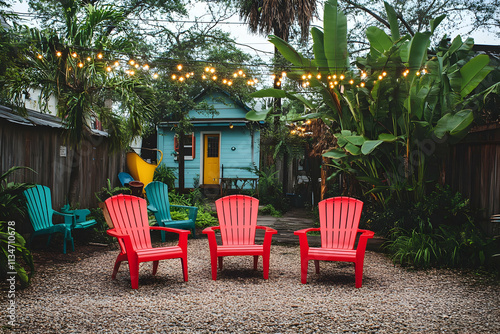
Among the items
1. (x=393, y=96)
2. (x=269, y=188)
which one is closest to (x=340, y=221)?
(x=393, y=96)

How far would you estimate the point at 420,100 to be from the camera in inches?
215

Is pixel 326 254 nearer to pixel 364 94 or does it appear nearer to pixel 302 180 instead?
pixel 364 94

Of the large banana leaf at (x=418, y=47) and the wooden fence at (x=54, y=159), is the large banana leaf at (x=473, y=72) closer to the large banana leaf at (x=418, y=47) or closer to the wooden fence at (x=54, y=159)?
the large banana leaf at (x=418, y=47)

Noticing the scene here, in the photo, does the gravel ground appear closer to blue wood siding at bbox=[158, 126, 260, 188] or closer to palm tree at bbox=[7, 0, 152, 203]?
palm tree at bbox=[7, 0, 152, 203]

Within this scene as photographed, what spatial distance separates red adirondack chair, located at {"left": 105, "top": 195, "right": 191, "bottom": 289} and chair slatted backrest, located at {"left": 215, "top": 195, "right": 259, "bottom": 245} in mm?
723

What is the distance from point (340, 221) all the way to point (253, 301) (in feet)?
5.99

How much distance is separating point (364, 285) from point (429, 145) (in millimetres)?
2737

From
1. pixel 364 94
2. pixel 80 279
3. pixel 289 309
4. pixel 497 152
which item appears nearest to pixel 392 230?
pixel 497 152

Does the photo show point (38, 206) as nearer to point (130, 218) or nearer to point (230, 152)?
point (130, 218)

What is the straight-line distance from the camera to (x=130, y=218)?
471 centimetres

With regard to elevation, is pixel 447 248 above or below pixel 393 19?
below

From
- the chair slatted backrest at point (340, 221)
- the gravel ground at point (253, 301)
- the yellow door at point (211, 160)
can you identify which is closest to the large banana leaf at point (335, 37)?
the chair slatted backrest at point (340, 221)

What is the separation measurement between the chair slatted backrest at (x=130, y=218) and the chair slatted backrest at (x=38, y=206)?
1.68m

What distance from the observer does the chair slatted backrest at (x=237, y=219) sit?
5109 mm
